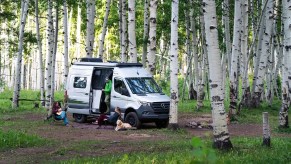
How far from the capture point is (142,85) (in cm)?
1936

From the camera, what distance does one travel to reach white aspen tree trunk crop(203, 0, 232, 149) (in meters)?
10.9

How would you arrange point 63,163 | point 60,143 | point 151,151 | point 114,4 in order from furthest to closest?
point 114,4 → point 60,143 → point 151,151 → point 63,163

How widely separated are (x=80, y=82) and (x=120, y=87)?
2457 millimetres

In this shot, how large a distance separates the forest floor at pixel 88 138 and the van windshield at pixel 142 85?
1496mm

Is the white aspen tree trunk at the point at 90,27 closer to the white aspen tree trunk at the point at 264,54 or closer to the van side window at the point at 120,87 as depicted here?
the van side window at the point at 120,87

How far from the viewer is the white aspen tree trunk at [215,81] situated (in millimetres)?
10859

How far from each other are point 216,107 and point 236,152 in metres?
1.11

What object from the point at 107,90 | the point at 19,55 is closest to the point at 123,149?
the point at 107,90

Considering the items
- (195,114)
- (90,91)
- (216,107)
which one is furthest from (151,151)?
(195,114)

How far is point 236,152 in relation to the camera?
10.6 m

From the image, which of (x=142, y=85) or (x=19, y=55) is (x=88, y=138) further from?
(x=19, y=55)

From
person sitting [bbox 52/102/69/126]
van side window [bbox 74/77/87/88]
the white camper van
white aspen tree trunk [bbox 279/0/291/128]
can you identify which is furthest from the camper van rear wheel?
white aspen tree trunk [bbox 279/0/291/128]

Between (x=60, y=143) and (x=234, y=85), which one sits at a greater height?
(x=234, y=85)

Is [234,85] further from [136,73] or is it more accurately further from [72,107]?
[72,107]
